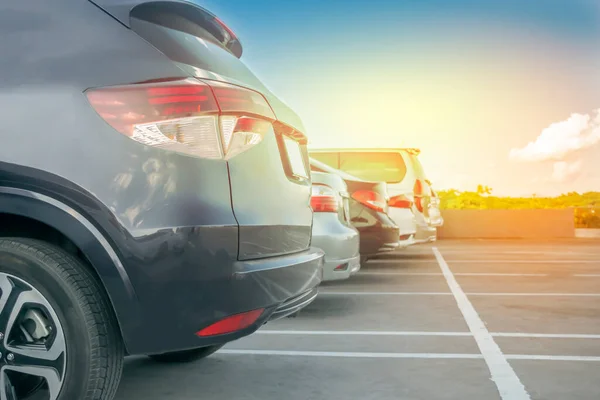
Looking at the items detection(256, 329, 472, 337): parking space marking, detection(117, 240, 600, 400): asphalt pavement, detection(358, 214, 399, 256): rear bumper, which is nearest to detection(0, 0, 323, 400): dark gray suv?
detection(117, 240, 600, 400): asphalt pavement

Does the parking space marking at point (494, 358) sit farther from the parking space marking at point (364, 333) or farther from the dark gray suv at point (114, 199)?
the dark gray suv at point (114, 199)

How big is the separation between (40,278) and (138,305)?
44 cm

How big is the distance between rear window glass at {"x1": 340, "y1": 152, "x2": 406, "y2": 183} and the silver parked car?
666 cm

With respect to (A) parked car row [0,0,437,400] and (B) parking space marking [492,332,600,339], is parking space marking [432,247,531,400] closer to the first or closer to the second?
(B) parking space marking [492,332,600,339]

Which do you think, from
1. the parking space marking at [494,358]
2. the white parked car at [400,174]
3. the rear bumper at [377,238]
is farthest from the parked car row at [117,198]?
the white parked car at [400,174]

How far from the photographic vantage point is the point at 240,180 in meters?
3.94

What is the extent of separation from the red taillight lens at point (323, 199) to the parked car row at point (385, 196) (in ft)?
4.29

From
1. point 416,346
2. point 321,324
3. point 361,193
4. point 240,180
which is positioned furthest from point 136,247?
point 361,193

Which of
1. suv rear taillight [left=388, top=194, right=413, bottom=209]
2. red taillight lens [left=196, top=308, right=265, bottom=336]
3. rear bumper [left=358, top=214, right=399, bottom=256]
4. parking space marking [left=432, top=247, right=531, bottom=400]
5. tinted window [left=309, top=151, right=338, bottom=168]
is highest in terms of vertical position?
tinted window [left=309, top=151, right=338, bottom=168]

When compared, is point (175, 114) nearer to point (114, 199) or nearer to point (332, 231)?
point (114, 199)

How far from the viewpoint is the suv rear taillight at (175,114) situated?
371cm

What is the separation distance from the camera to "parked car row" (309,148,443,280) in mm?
11648

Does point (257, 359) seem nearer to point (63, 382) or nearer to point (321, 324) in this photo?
point (321, 324)

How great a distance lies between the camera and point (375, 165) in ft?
50.8
